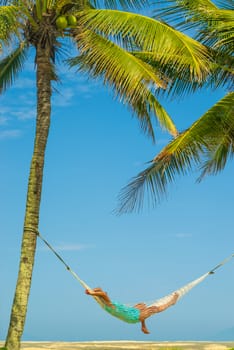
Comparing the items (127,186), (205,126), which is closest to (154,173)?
(127,186)

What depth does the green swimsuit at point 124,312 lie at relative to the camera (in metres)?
9.98

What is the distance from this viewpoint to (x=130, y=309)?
10.1 m

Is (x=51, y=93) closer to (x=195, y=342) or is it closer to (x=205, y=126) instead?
(x=205, y=126)

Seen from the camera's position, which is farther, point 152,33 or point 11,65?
point 11,65

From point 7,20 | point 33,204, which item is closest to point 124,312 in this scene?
point 33,204

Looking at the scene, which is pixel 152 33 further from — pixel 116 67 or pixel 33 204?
pixel 33 204

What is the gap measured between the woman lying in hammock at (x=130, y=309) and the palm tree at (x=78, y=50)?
1.68m

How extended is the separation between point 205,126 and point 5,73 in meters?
4.61

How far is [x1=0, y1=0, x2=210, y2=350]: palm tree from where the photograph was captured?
10.6m

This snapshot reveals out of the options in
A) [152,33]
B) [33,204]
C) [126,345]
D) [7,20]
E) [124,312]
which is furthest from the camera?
[126,345]

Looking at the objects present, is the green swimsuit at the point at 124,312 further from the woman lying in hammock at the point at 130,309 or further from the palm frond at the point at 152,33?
the palm frond at the point at 152,33

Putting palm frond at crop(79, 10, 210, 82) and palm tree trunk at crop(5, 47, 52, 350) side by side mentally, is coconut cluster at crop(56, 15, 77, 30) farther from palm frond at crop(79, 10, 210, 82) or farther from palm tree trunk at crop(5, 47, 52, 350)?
palm frond at crop(79, 10, 210, 82)

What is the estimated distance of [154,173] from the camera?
42.4 ft

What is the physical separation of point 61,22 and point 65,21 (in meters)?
0.07
